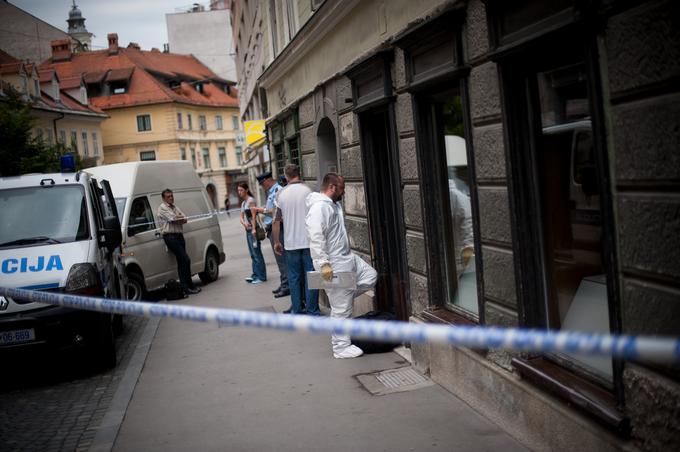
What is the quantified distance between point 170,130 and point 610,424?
212 ft

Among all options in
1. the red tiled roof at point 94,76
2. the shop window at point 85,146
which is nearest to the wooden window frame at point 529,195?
the shop window at point 85,146

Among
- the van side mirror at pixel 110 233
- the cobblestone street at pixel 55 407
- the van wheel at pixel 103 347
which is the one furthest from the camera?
the van side mirror at pixel 110 233

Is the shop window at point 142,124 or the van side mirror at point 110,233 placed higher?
Answer: the shop window at point 142,124

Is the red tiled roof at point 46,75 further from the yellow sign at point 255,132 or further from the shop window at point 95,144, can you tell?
the yellow sign at point 255,132

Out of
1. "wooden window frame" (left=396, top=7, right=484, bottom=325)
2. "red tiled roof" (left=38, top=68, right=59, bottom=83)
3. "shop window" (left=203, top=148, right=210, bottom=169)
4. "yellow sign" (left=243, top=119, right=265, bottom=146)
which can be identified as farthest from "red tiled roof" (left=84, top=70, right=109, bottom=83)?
"wooden window frame" (left=396, top=7, right=484, bottom=325)

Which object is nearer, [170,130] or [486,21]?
[486,21]

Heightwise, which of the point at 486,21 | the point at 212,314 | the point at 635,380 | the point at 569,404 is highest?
the point at 486,21

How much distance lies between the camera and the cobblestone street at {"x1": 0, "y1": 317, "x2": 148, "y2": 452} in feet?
19.9

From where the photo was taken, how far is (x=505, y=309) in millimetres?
5238

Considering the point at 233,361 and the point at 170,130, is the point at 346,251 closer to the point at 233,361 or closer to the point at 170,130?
the point at 233,361

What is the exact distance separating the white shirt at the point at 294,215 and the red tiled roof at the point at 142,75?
186 feet

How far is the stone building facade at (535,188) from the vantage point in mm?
3406

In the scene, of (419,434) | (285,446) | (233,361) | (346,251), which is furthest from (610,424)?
(233,361)

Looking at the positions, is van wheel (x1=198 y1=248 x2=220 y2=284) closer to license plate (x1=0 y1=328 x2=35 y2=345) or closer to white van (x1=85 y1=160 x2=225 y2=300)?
white van (x1=85 y1=160 x2=225 y2=300)
